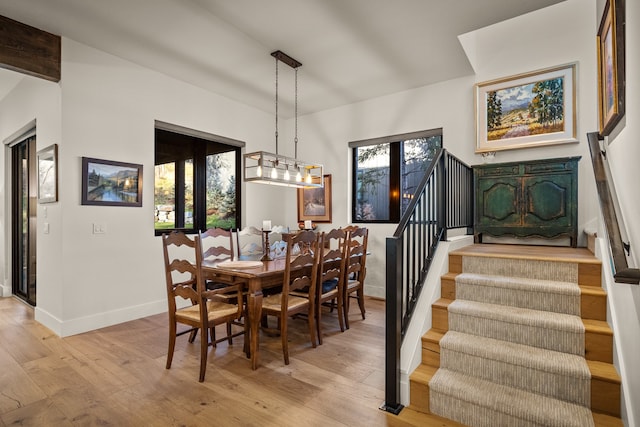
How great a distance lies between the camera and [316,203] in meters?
5.58

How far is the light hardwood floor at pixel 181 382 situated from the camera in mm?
1976

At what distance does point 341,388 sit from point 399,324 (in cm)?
66

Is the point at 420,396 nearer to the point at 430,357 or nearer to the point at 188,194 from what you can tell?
the point at 430,357

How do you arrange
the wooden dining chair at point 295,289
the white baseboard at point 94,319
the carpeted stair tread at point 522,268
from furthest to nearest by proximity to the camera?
the white baseboard at point 94,319
the wooden dining chair at point 295,289
the carpeted stair tread at point 522,268

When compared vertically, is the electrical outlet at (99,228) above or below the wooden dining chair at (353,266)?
above

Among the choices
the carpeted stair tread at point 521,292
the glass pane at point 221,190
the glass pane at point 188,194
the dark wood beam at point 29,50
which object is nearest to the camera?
the carpeted stair tread at point 521,292

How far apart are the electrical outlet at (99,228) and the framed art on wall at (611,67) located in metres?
4.29

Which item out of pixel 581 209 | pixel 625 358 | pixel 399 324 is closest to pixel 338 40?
pixel 399 324

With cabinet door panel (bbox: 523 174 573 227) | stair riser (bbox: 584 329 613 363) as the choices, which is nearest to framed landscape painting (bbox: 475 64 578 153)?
A: cabinet door panel (bbox: 523 174 573 227)

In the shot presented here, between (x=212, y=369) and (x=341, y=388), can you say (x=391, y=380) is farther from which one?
(x=212, y=369)

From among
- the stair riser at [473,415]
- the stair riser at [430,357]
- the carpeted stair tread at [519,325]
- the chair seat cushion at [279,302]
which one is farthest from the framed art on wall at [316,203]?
the stair riser at [473,415]

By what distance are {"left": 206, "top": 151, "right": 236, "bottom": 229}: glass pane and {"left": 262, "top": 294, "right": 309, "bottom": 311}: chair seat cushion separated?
7.70 ft

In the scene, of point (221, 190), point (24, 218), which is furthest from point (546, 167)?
point (24, 218)

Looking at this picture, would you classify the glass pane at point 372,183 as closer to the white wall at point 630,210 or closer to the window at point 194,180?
the window at point 194,180
